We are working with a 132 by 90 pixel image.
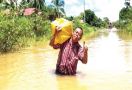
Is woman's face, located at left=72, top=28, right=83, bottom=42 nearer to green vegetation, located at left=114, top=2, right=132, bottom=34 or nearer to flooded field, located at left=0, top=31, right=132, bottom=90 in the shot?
flooded field, located at left=0, top=31, right=132, bottom=90

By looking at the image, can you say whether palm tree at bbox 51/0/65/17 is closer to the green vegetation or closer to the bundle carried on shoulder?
the green vegetation

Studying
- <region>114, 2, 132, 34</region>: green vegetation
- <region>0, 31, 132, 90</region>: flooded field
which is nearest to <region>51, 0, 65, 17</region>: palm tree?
<region>114, 2, 132, 34</region>: green vegetation

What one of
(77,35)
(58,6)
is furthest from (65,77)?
(58,6)

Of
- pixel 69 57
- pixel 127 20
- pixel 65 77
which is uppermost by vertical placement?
pixel 69 57

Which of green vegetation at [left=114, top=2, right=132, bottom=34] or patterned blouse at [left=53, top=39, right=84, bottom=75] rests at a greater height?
patterned blouse at [left=53, top=39, right=84, bottom=75]

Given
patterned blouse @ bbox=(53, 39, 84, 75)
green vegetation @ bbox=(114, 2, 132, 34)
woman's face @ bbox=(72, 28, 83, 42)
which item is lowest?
green vegetation @ bbox=(114, 2, 132, 34)

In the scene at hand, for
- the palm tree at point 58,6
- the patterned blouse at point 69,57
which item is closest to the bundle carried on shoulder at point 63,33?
the patterned blouse at point 69,57

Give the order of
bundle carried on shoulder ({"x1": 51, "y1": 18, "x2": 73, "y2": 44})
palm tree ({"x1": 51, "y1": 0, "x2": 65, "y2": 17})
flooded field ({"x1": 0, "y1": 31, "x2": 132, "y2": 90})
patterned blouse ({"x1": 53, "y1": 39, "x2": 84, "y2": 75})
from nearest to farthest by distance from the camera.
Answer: flooded field ({"x1": 0, "y1": 31, "x2": 132, "y2": 90}), patterned blouse ({"x1": 53, "y1": 39, "x2": 84, "y2": 75}), bundle carried on shoulder ({"x1": 51, "y1": 18, "x2": 73, "y2": 44}), palm tree ({"x1": 51, "y1": 0, "x2": 65, "y2": 17})

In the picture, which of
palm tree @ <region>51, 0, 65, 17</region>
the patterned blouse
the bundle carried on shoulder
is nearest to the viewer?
the patterned blouse

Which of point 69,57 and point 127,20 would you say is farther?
point 127,20

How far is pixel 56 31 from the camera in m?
8.79

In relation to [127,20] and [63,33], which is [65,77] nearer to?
[63,33]

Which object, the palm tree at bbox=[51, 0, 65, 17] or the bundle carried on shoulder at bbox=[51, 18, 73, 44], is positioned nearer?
the bundle carried on shoulder at bbox=[51, 18, 73, 44]

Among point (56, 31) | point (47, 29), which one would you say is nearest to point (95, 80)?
point (56, 31)
